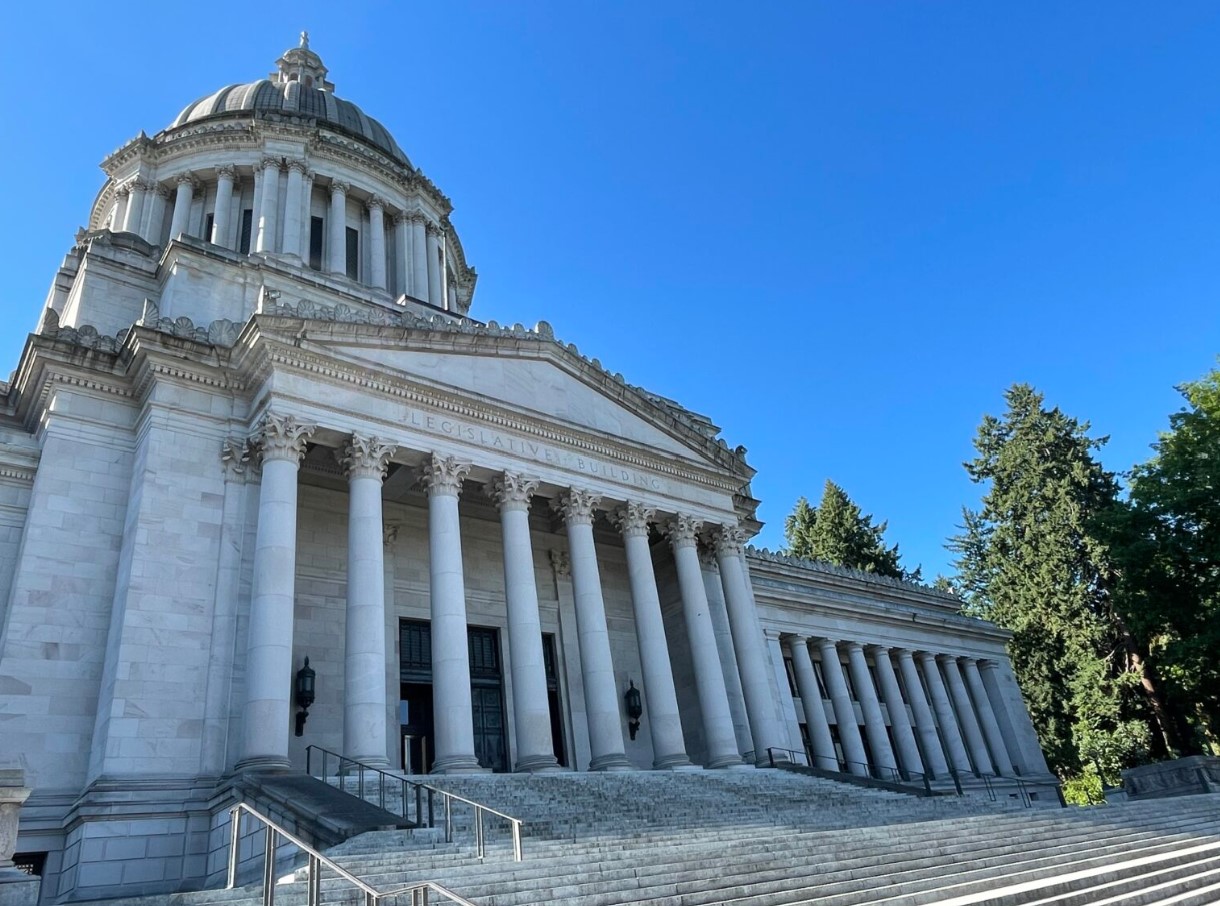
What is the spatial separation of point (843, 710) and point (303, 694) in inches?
889

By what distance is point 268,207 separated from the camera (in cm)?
3475

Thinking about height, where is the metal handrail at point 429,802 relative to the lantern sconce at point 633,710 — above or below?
below

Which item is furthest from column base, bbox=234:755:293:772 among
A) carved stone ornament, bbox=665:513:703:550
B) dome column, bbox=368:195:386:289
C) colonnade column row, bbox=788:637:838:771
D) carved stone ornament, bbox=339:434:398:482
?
dome column, bbox=368:195:386:289

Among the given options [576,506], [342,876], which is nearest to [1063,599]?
[576,506]

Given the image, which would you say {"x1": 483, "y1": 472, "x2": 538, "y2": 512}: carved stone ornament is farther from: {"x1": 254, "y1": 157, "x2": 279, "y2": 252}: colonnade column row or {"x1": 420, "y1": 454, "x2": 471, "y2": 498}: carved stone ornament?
{"x1": 254, "y1": 157, "x2": 279, "y2": 252}: colonnade column row

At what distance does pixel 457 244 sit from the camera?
4528cm

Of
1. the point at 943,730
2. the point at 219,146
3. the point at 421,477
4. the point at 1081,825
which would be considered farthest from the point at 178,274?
the point at 943,730

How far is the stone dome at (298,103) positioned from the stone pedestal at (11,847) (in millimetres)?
35843

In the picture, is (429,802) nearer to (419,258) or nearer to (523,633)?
(523,633)

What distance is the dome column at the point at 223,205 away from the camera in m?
34.5

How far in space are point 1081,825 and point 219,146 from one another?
39052 mm

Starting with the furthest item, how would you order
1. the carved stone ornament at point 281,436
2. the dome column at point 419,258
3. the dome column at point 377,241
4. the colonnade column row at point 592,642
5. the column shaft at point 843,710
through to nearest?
the dome column at point 419,258 < the dome column at point 377,241 < the column shaft at point 843,710 < the colonnade column row at point 592,642 < the carved stone ornament at point 281,436

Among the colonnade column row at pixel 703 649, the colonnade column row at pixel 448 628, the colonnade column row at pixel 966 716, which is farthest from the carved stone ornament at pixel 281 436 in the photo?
the colonnade column row at pixel 966 716

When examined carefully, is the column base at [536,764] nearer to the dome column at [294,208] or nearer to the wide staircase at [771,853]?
the wide staircase at [771,853]
